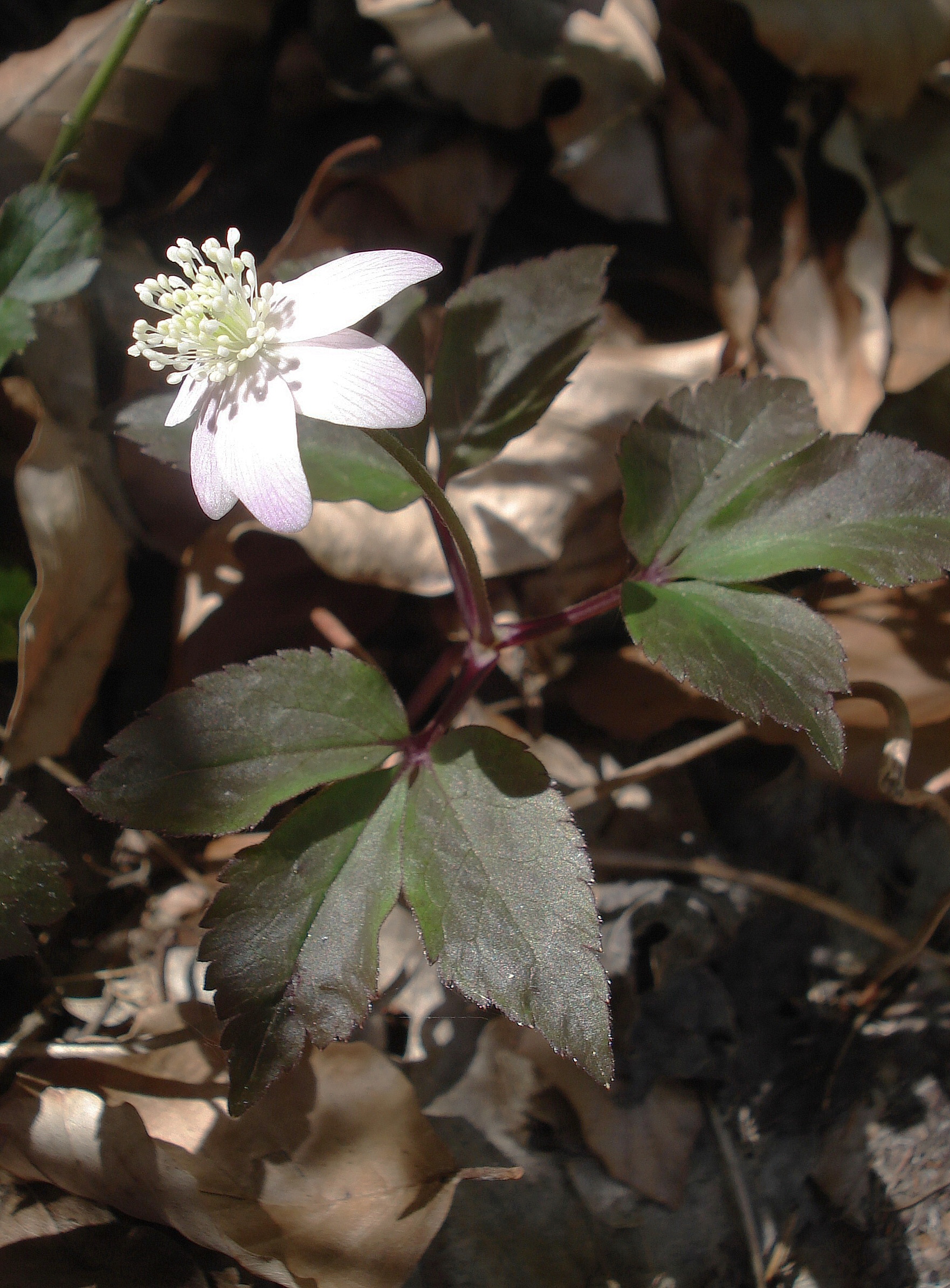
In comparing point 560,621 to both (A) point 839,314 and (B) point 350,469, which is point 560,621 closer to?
(B) point 350,469

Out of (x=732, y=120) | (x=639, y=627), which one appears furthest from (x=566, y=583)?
(x=732, y=120)

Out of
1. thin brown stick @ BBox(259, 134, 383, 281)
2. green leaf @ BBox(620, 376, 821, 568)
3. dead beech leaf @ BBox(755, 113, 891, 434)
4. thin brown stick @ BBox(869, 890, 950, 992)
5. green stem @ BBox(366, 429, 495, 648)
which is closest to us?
green stem @ BBox(366, 429, 495, 648)

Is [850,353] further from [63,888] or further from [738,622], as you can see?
[63,888]

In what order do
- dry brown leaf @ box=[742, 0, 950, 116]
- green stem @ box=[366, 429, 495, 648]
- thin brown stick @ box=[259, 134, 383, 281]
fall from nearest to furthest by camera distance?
green stem @ box=[366, 429, 495, 648], thin brown stick @ box=[259, 134, 383, 281], dry brown leaf @ box=[742, 0, 950, 116]

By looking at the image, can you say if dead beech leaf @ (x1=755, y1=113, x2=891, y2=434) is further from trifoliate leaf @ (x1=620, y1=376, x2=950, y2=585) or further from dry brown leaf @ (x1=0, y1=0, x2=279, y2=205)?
dry brown leaf @ (x1=0, y1=0, x2=279, y2=205)

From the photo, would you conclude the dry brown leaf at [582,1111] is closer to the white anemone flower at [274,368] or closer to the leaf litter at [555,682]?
the leaf litter at [555,682]

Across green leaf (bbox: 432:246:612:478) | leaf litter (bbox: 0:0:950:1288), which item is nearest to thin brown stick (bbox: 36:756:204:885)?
leaf litter (bbox: 0:0:950:1288)

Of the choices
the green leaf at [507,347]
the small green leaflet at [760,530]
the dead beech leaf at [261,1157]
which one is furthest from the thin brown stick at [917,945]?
the green leaf at [507,347]
